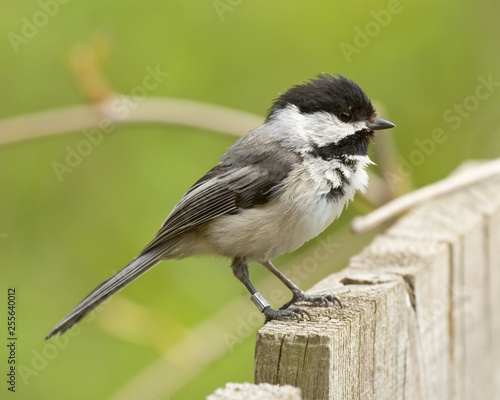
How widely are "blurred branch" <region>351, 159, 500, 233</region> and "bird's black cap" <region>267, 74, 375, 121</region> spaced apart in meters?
0.35

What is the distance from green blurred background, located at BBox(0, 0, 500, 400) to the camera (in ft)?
10.4

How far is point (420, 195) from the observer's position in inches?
Answer: 106

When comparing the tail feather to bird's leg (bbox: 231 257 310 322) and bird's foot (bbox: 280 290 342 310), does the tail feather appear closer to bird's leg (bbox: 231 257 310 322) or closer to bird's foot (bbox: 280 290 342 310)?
bird's leg (bbox: 231 257 310 322)

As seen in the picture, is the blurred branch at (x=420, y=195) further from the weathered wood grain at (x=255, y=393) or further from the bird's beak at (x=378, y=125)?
the weathered wood grain at (x=255, y=393)

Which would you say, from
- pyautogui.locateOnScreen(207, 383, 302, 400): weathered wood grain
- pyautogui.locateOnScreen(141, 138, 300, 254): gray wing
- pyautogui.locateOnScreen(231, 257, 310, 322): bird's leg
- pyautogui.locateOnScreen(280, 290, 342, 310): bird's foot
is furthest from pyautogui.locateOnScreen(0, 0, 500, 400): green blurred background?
pyautogui.locateOnScreen(207, 383, 302, 400): weathered wood grain

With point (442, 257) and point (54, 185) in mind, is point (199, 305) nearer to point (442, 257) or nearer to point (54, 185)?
point (54, 185)

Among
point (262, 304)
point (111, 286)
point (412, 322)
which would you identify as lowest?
point (412, 322)

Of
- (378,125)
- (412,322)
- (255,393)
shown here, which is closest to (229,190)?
(378,125)

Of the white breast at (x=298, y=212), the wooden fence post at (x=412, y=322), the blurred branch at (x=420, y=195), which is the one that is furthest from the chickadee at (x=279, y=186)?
the wooden fence post at (x=412, y=322)

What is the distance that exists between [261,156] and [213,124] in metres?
0.32

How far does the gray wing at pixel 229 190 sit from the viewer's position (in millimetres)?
2590

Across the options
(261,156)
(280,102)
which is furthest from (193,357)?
(280,102)

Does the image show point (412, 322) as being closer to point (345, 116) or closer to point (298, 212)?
point (298, 212)

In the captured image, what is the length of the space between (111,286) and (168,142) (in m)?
1.14
